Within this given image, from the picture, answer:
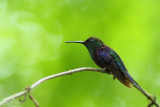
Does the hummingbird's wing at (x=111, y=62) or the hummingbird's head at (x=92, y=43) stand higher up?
the hummingbird's head at (x=92, y=43)

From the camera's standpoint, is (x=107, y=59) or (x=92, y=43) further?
(x=92, y=43)

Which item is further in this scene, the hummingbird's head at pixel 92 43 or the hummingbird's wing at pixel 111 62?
the hummingbird's head at pixel 92 43

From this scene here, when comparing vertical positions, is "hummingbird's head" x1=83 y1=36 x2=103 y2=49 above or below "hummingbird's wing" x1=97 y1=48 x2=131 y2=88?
above

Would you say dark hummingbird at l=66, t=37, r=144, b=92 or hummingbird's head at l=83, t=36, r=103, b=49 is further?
hummingbird's head at l=83, t=36, r=103, b=49

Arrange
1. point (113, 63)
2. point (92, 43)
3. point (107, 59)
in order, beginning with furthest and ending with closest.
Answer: point (92, 43), point (107, 59), point (113, 63)

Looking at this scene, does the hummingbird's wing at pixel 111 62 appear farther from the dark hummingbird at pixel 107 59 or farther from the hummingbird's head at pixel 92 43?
the hummingbird's head at pixel 92 43

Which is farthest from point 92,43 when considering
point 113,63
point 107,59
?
point 113,63

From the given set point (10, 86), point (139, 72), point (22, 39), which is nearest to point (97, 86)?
point (139, 72)

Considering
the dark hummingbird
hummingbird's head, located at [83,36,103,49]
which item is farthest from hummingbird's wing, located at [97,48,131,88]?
hummingbird's head, located at [83,36,103,49]

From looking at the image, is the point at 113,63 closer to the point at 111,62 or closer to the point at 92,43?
the point at 111,62

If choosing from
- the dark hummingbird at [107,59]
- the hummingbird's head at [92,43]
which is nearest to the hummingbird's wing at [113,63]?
the dark hummingbird at [107,59]

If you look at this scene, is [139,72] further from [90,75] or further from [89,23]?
[89,23]

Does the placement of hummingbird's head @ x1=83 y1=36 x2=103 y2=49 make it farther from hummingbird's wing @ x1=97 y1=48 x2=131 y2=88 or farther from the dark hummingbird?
hummingbird's wing @ x1=97 y1=48 x2=131 y2=88

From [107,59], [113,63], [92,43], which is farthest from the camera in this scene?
[92,43]
